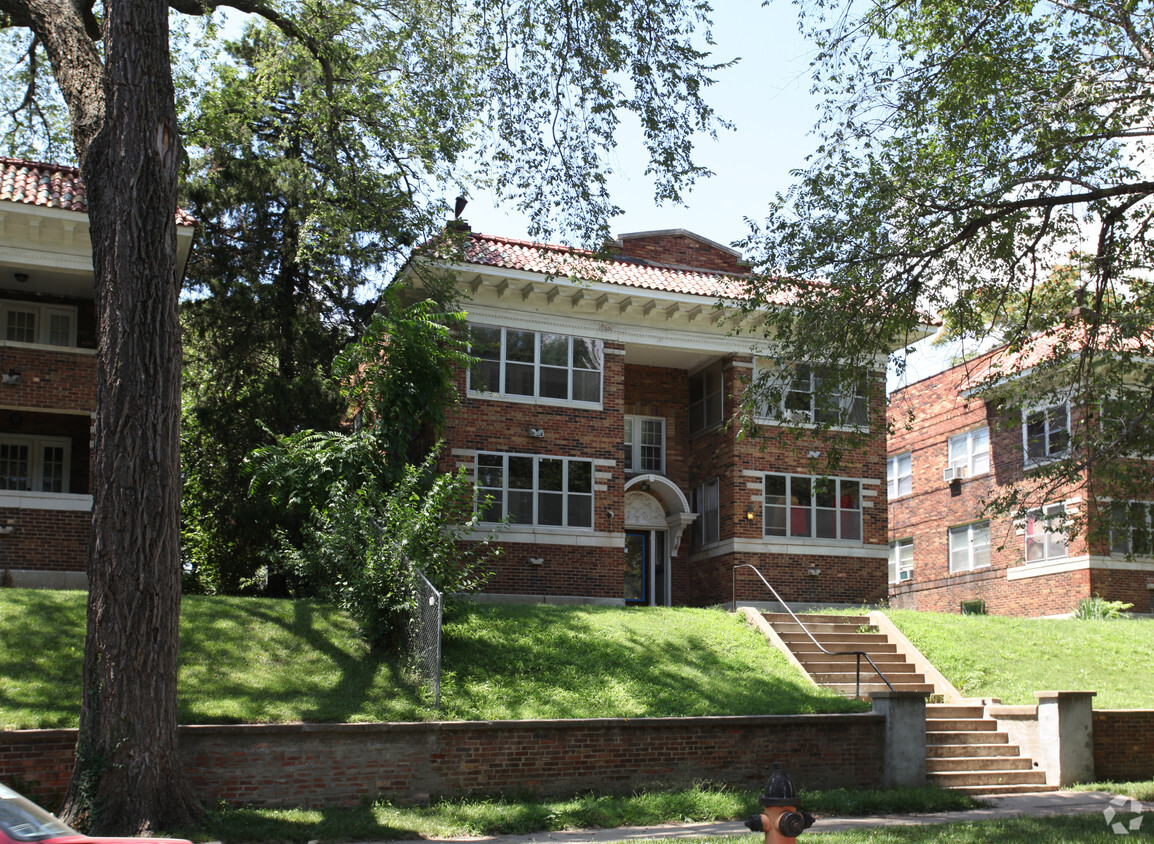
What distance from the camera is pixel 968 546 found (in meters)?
30.9

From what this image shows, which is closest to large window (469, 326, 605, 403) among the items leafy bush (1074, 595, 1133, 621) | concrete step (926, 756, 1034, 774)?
concrete step (926, 756, 1034, 774)

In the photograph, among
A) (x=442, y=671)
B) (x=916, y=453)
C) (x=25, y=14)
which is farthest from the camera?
(x=916, y=453)

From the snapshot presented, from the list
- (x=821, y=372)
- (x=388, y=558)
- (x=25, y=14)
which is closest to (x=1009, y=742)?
(x=821, y=372)

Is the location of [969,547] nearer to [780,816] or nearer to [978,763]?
[978,763]

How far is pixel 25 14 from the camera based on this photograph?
488 inches

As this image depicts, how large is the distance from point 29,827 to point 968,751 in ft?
44.0

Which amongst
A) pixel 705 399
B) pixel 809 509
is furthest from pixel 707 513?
pixel 705 399

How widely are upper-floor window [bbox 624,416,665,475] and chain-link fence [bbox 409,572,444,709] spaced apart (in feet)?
40.2

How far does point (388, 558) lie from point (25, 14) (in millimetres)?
8243

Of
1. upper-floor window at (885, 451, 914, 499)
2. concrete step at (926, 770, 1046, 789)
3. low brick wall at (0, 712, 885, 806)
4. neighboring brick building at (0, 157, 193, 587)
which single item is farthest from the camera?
upper-floor window at (885, 451, 914, 499)

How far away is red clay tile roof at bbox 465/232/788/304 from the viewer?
2275 cm

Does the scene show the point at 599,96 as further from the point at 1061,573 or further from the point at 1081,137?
the point at 1061,573

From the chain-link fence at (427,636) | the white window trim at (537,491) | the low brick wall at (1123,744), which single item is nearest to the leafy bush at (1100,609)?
the low brick wall at (1123,744)

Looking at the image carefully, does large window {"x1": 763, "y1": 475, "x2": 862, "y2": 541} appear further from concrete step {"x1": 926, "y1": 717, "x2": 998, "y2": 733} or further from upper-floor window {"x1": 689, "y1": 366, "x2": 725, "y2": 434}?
concrete step {"x1": 926, "y1": 717, "x2": 998, "y2": 733}
